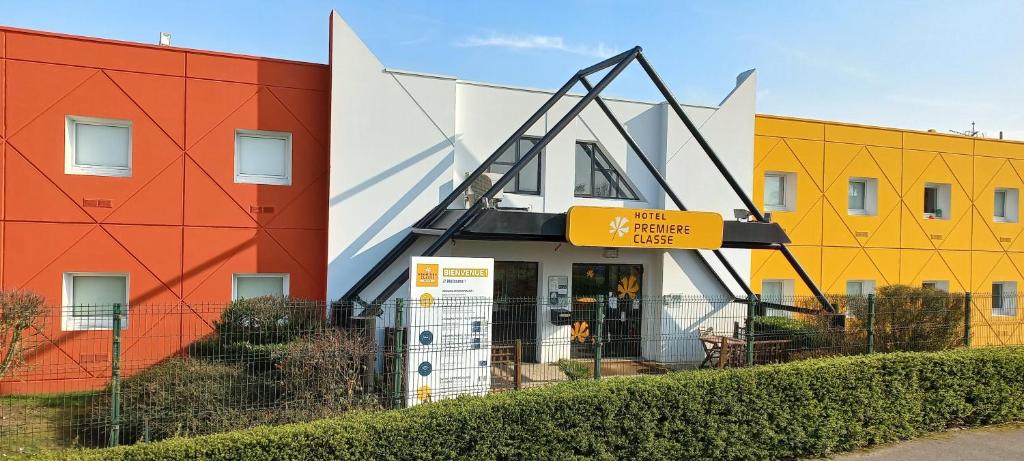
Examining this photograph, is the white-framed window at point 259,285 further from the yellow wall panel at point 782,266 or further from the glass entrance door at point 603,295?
the yellow wall panel at point 782,266

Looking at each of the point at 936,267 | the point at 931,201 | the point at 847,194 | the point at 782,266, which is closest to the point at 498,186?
the point at 782,266

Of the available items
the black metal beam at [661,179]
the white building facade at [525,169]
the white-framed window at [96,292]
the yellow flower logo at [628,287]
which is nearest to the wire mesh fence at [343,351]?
the white-framed window at [96,292]

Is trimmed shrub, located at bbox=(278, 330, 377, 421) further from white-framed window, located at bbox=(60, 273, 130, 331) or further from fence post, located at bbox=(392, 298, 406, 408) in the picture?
white-framed window, located at bbox=(60, 273, 130, 331)

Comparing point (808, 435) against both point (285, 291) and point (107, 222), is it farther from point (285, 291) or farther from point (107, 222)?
point (107, 222)

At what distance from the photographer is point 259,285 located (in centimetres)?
1136

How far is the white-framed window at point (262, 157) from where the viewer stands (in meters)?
11.2

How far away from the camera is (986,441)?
8586mm

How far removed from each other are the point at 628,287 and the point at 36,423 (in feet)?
35.1

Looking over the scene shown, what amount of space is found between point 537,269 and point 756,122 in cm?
657

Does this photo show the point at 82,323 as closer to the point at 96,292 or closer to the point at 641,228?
the point at 96,292

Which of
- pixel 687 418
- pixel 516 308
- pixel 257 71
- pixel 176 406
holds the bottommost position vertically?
pixel 687 418

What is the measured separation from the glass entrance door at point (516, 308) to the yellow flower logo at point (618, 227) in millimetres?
1785

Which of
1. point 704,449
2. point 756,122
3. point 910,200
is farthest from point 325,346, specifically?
point 910,200

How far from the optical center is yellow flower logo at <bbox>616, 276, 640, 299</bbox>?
13.6 meters
